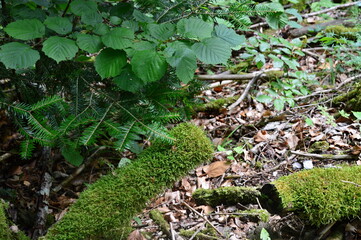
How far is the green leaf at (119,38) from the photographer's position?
191cm

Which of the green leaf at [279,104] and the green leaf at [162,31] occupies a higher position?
the green leaf at [162,31]

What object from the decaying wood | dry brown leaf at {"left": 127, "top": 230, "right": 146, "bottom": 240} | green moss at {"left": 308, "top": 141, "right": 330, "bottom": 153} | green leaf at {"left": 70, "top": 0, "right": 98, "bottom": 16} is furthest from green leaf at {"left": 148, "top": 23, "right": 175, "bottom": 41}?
the decaying wood

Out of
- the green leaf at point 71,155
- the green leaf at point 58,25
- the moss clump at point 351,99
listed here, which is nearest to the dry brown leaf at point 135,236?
the green leaf at point 71,155

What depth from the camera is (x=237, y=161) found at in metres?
3.28

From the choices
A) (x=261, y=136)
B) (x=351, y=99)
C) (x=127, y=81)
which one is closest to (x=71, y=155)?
(x=127, y=81)

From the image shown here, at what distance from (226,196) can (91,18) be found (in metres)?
1.74

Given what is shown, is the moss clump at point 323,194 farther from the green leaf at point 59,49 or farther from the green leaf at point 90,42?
the green leaf at point 59,49

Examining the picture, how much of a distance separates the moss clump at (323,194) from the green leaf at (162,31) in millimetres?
1239

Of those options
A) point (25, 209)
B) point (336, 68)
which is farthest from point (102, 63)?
point (336, 68)

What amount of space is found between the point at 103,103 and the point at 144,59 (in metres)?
0.79

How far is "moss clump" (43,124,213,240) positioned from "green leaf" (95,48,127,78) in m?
0.81

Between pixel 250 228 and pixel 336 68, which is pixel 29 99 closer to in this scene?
pixel 250 228

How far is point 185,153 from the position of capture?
248 cm

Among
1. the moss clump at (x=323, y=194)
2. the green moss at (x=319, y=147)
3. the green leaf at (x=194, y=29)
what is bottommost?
the green moss at (x=319, y=147)
